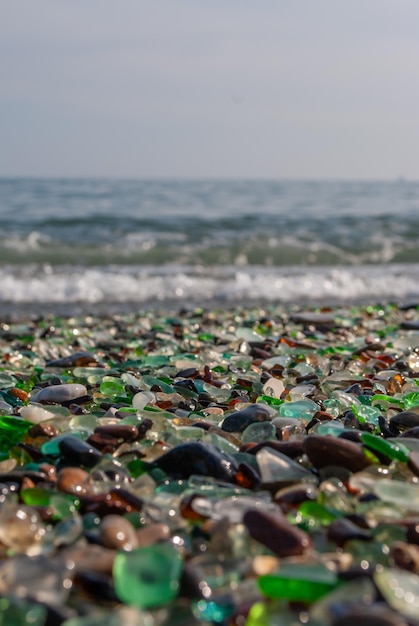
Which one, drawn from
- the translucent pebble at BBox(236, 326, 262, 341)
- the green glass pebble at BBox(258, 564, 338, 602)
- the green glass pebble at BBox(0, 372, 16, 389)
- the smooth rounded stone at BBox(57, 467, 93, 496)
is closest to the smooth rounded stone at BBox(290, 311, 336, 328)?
the translucent pebble at BBox(236, 326, 262, 341)

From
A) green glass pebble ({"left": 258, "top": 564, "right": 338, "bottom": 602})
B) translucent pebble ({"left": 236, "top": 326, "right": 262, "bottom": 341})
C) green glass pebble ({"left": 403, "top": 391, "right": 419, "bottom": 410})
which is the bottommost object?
translucent pebble ({"left": 236, "top": 326, "right": 262, "bottom": 341})

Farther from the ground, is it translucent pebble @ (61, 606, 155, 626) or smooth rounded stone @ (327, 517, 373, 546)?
smooth rounded stone @ (327, 517, 373, 546)

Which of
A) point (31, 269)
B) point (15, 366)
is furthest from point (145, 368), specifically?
point (31, 269)

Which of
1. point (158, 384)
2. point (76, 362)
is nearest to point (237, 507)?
point (158, 384)

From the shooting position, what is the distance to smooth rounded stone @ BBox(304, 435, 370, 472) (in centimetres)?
179

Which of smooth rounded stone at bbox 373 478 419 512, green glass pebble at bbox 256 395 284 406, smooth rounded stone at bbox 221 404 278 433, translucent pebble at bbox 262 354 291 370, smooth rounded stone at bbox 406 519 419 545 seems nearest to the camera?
smooth rounded stone at bbox 406 519 419 545

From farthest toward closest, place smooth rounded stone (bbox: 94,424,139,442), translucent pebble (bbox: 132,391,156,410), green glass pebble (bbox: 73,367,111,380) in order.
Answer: green glass pebble (bbox: 73,367,111,380) → translucent pebble (bbox: 132,391,156,410) → smooth rounded stone (bbox: 94,424,139,442)

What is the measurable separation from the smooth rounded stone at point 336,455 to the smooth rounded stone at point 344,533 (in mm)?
363

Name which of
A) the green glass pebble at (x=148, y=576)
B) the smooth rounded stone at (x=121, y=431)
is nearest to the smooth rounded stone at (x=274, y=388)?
the smooth rounded stone at (x=121, y=431)

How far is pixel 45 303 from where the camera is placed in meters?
7.52

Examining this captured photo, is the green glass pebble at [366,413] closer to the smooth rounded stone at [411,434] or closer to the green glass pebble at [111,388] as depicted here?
the smooth rounded stone at [411,434]

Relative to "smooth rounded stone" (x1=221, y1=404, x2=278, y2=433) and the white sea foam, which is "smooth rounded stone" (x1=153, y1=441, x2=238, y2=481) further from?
the white sea foam

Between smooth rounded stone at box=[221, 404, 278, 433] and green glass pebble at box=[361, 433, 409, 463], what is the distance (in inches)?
16.2

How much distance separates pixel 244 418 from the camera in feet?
7.02
